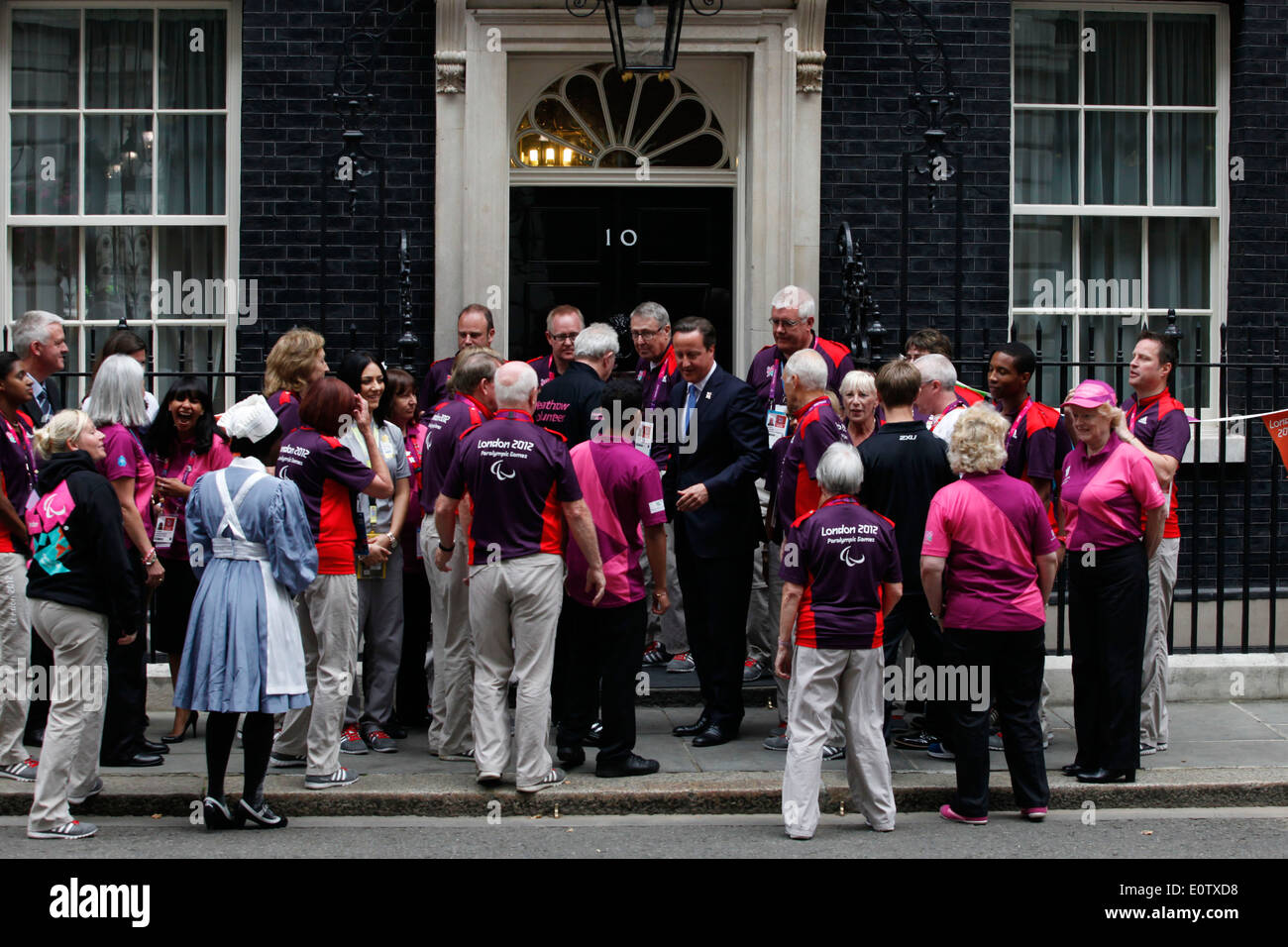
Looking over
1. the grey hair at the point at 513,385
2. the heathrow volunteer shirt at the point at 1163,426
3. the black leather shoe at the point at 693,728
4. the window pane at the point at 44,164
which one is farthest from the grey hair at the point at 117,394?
the heathrow volunteer shirt at the point at 1163,426

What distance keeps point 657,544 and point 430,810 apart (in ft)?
5.36

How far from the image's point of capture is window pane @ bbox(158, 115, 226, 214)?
36.9ft

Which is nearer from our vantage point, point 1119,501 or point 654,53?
point 1119,501

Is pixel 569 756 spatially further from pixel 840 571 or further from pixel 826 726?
pixel 840 571

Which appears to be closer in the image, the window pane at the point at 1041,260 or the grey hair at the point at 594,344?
the grey hair at the point at 594,344

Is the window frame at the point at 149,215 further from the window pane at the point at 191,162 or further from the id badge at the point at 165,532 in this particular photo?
the id badge at the point at 165,532

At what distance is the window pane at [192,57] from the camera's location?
441 inches

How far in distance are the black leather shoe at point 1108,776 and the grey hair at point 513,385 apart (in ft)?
10.4

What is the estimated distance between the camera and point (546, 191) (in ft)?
37.0

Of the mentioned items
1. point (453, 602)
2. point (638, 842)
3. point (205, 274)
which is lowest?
point (638, 842)

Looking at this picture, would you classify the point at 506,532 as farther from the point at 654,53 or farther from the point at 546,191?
the point at 546,191

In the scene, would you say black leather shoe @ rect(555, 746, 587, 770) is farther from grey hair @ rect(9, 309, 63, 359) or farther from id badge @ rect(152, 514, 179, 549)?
grey hair @ rect(9, 309, 63, 359)

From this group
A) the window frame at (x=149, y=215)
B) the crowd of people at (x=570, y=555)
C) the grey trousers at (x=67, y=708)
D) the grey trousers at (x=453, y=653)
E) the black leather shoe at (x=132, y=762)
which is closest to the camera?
the grey trousers at (x=67, y=708)

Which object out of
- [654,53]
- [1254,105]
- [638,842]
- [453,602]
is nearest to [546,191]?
[654,53]
